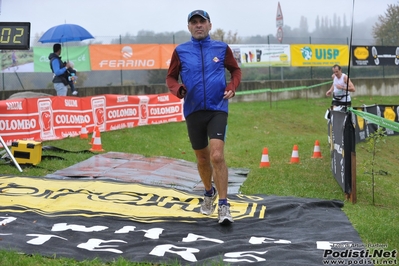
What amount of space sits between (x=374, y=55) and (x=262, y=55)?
617 centimetres

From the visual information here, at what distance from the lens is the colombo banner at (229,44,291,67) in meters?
31.0

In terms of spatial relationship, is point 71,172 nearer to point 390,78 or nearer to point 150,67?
point 150,67

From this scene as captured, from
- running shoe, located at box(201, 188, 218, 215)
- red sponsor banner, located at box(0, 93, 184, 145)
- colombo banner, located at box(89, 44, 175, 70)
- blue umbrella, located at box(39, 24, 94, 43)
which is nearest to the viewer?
running shoe, located at box(201, 188, 218, 215)

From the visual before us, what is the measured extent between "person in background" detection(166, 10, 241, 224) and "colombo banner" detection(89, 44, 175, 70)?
20591 millimetres

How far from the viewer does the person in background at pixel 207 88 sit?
690 centimetres

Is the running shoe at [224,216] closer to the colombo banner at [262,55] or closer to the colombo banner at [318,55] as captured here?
the colombo banner at [262,55]

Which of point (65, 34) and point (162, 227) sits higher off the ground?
point (65, 34)

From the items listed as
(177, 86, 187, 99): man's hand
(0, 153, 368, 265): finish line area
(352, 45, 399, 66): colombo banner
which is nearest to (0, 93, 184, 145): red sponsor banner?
(0, 153, 368, 265): finish line area

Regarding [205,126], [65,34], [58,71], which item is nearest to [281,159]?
[205,126]

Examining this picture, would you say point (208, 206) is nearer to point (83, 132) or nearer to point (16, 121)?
point (16, 121)

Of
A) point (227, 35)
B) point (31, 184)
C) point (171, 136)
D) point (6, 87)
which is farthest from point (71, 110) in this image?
point (227, 35)

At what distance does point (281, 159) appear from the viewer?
14.1 m

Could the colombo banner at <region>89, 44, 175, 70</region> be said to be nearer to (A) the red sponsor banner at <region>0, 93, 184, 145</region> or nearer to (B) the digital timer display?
(A) the red sponsor banner at <region>0, 93, 184, 145</region>

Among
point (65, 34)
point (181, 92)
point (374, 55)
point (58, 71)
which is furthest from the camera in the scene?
point (374, 55)
